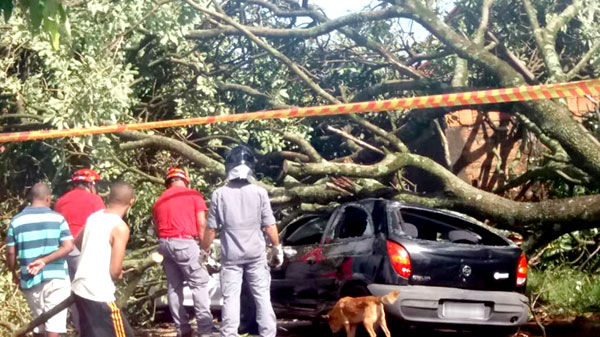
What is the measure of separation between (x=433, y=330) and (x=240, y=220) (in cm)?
253

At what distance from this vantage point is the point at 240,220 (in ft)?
26.9

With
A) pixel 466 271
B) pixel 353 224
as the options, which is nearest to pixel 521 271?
pixel 466 271

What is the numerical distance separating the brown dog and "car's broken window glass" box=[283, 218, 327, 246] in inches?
54.4

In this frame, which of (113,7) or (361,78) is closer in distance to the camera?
(113,7)

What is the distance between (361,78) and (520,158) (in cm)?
274

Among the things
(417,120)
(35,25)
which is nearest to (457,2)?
(417,120)

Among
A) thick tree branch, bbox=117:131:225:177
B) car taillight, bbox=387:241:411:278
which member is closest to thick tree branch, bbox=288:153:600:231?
thick tree branch, bbox=117:131:225:177

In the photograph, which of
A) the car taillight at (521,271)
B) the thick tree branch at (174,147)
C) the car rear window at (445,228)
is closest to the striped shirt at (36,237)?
the car rear window at (445,228)

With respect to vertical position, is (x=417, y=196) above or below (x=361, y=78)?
below

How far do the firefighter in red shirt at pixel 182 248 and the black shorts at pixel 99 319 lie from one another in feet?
9.07

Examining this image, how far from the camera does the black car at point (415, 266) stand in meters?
8.66

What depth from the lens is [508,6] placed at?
1348 centimetres

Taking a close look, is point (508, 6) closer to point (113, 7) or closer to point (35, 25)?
point (113, 7)

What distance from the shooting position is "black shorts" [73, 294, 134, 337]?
604cm
